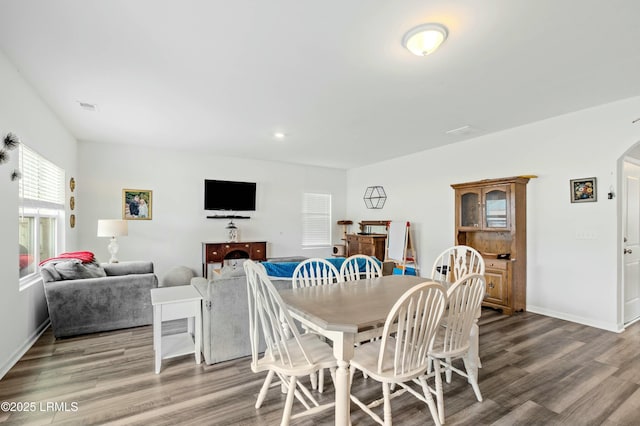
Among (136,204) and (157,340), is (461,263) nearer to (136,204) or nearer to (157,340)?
(157,340)

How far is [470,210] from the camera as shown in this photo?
4.80 meters

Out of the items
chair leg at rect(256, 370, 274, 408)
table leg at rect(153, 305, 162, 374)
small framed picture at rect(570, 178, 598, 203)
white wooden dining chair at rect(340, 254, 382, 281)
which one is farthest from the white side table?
small framed picture at rect(570, 178, 598, 203)

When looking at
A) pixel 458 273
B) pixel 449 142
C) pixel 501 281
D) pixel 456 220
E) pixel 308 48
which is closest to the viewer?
pixel 308 48

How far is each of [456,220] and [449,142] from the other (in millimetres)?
1400

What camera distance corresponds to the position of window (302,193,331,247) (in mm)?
7457

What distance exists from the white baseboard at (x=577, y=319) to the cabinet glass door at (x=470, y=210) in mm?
1356

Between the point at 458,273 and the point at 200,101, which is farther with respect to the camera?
the point at 200,101

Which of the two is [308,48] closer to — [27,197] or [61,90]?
[61,90]

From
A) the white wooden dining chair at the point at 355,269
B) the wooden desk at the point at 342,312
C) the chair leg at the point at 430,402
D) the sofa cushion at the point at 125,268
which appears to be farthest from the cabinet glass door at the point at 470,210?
the sofa cushion at the point at 125,268

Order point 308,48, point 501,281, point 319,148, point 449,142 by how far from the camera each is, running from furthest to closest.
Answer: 1. point 319,148
2. point 449,142
3. point 501,281
4. point 308,48

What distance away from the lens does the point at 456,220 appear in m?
4.93

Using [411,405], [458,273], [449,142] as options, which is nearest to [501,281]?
[458,273]

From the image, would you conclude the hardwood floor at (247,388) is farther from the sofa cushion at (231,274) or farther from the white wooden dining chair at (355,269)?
the white wooden dining chair at (355,269)

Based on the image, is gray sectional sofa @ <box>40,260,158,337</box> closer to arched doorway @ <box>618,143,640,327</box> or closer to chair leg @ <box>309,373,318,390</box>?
chair leg @ <box>309,373,318,390</box>
